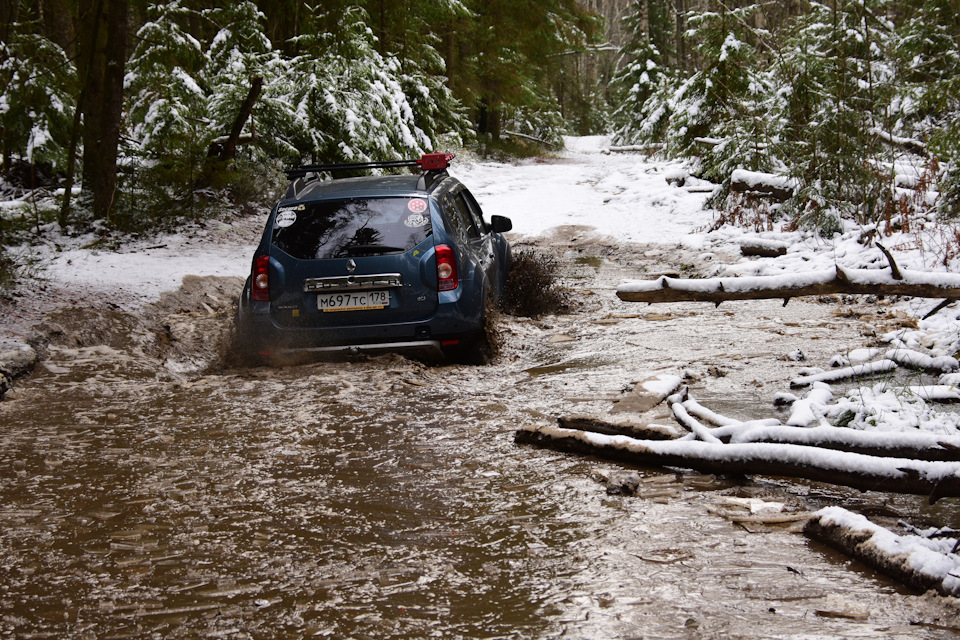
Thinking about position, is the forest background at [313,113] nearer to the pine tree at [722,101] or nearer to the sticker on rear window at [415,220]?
the pine tree at [722,101]

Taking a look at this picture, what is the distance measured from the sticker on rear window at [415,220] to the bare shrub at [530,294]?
10.1ft

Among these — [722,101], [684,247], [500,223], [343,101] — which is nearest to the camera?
[500,223]

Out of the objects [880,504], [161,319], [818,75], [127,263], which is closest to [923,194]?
[818,75]

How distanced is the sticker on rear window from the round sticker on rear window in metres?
0.96

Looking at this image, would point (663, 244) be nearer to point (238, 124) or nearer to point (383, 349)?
point (238, 124)

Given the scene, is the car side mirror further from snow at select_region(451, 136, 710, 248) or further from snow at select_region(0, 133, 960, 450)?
snow at select_region(451, 136, 710, 248)

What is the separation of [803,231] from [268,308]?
29.1ft

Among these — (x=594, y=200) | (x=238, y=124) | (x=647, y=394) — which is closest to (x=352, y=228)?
(x=647, y=394)

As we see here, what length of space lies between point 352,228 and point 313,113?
9629mm

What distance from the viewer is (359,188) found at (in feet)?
23.9

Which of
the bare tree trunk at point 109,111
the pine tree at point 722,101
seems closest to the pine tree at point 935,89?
the pine tree at point 722,101

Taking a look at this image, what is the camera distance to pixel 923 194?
38.6 ft

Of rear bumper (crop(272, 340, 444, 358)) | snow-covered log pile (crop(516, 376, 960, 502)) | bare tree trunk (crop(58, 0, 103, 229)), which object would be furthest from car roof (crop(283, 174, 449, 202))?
bare tree trunk (crop(58, 0, 103, 229))

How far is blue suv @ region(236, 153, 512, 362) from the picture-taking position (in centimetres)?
693
